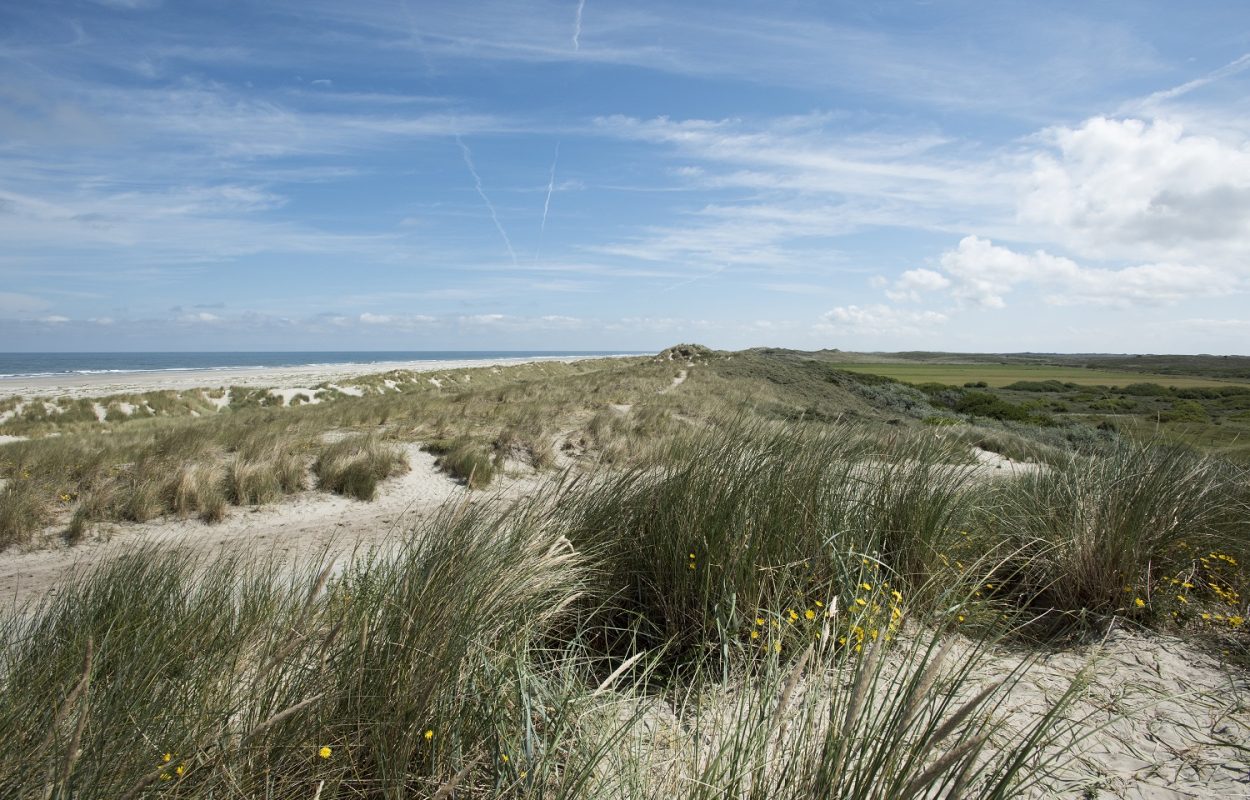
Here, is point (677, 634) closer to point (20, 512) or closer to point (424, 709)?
point (424, 709)

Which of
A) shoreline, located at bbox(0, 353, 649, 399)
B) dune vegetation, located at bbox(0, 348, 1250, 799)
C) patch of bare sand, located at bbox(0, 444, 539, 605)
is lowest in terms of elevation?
patch of bare sand, located at bbox(0, 444, 539, 605)

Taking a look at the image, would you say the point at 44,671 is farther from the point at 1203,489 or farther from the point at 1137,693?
the point at 1203,489

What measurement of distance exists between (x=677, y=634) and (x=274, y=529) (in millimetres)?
6262

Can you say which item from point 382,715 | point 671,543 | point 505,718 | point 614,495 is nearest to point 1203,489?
point 671,543

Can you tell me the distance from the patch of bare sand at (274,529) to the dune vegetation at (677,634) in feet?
7.26

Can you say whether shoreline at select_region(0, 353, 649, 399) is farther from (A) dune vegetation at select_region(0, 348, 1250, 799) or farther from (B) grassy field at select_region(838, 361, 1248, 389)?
(B) grassy field at select_region(838, 361, 1248, 389)

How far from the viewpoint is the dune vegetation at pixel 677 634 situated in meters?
1.71

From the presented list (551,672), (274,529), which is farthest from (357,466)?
(551,672)

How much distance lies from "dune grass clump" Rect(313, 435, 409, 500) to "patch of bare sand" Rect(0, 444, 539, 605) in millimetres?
158

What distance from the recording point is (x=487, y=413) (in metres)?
14.8

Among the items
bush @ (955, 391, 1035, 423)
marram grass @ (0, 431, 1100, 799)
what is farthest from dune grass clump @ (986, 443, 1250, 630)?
bush @ (955, 391, 1035, 423)

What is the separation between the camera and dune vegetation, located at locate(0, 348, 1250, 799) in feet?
5.61

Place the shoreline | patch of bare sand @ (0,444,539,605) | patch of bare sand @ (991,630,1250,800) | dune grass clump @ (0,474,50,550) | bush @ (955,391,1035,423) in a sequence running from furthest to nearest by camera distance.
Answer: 1. the shoreline
2. bush @ (955,391,1035,423)
3. dune grass clump @ (0,474,50,550)
4. patch of bare sand @ (0,444,539,605)
5. patch of bare sand @ (991,630,1250,800)

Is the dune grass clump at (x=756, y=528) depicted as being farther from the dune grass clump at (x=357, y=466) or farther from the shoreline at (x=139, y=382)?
the shoreline at (x=139, y=382)
